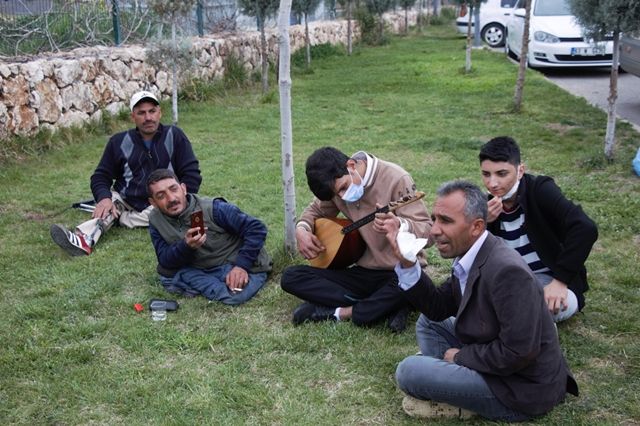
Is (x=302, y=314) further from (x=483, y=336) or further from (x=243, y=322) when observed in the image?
(x=483, y=336)

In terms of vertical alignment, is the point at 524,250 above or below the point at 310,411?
above

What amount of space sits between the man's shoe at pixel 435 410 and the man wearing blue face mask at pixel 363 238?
2.90ft

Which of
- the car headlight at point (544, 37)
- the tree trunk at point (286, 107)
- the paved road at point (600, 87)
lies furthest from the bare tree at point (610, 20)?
the car headlight at point (544, 37)

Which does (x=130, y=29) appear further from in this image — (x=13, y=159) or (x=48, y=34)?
(x=13, y=159)

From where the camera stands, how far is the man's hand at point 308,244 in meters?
4.36

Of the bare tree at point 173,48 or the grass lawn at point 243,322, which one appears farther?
the bare tree at point 173,48

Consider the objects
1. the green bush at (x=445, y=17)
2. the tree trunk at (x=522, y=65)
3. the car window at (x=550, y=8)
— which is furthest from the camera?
the green bush at (x=445, y=17)

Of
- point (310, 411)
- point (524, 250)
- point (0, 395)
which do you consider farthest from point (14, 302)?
point (524, 250)

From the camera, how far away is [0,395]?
351cm

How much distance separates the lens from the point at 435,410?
125 inches

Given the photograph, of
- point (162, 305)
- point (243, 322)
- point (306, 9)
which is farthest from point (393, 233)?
point (306, 9)

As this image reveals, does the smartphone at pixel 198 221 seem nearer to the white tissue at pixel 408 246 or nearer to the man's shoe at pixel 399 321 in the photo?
the man's shoe at pixel 399 321

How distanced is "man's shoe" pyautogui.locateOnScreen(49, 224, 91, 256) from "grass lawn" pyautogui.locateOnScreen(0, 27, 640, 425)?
0.08m

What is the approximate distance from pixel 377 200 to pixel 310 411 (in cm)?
134
